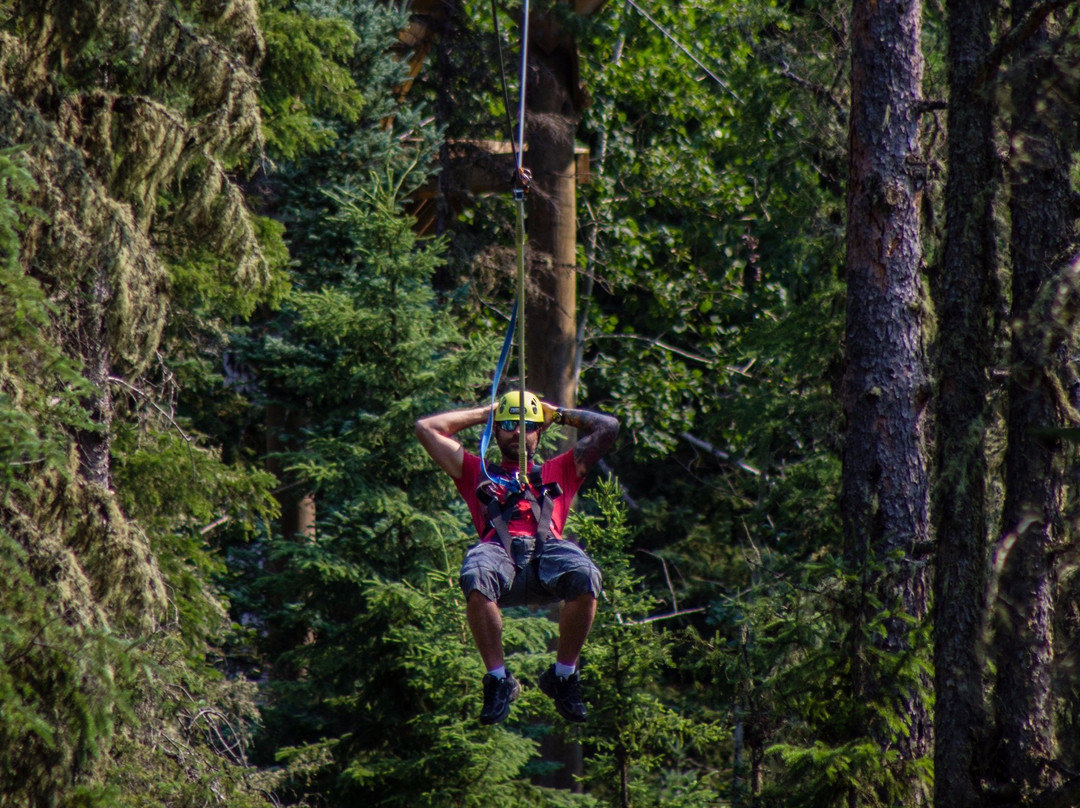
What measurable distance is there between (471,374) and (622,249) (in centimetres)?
745

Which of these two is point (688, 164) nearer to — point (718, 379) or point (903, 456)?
point (718, 379)

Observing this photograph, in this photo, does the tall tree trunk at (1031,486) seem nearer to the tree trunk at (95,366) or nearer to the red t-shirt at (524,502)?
the red t-shirt at (524,502)

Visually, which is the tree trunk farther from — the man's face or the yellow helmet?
the yellow helmet

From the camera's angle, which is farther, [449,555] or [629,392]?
[629,392]

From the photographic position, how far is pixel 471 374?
39.7 feet

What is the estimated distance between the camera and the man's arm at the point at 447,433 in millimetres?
8000

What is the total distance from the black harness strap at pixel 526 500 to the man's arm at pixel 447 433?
23 cm

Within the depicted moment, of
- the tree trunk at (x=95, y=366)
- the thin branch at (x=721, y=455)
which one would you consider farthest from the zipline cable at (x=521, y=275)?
the thin branch at (x=721, y=455)

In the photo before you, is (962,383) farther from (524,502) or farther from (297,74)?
(297,74)

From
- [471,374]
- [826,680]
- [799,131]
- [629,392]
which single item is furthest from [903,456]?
[629,392]

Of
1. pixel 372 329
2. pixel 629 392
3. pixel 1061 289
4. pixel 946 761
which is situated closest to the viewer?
pixel 1061 289

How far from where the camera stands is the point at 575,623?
7.53 metres

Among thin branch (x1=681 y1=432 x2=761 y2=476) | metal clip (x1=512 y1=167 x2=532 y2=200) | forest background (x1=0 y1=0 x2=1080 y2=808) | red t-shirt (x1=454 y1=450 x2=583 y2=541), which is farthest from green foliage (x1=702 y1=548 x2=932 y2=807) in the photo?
thin branch (x1=681 y1=432 x2=761 y2=476)

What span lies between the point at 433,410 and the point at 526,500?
13.5ft
